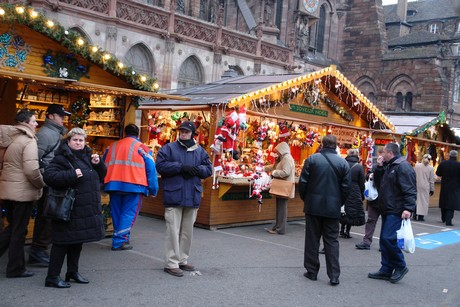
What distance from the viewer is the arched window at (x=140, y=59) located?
2117 cm

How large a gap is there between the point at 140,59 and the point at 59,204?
16.9m

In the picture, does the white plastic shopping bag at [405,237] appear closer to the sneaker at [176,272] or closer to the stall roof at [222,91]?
the sneaker at [176,272]

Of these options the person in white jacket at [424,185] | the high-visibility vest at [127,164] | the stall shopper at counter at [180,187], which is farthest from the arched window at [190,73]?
the stall shopper at counter at [180,187]

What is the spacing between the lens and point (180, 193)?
6438mm

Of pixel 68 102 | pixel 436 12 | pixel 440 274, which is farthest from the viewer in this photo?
pixel 436 12

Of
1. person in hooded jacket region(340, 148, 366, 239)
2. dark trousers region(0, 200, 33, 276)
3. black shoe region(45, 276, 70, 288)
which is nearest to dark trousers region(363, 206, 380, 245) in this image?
person in hooded jacket region(340, 148, 366, 239)

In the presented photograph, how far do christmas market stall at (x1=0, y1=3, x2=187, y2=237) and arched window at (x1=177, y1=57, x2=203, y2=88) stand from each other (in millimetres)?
13202

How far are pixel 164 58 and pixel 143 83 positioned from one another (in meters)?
13.4

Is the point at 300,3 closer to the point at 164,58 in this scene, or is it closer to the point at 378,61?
the point at 378,61

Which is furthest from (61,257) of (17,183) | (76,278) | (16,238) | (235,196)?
(235,196)

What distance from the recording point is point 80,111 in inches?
435

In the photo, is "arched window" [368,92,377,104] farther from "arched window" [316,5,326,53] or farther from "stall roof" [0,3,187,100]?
"stall roof" [0,3,187,100]

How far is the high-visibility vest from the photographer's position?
25.5 ft

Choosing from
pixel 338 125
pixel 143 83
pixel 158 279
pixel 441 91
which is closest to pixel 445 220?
pixel 338 125
